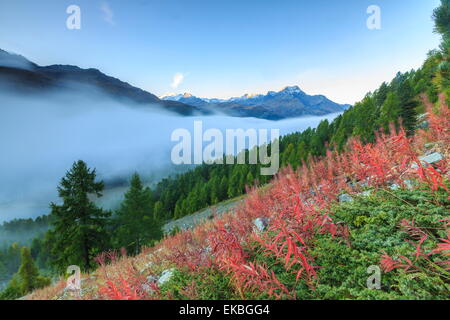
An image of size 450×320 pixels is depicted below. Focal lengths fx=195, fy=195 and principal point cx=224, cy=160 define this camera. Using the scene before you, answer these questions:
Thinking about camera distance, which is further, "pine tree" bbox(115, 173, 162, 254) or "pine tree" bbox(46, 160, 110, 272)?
"pine tree" bbox(115, 173, 162, 254)

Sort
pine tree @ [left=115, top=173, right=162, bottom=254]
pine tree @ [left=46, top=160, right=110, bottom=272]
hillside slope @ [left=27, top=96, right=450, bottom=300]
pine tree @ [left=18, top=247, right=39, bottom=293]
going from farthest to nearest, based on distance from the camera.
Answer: pine tree @ [left=18, top=247, right=39, bottom=293] → pine tree @ [left=115, top=173, right=162, bottom=254] → pine tree @ [left=46, top=160, right=110, bottom=272] → hillside slope @ [left=27, top=96, right=450, bottom=300]

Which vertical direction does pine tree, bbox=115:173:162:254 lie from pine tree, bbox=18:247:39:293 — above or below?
above

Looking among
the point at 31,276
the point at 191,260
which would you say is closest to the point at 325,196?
the point at 191,260

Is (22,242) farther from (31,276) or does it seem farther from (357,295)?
(357,295)

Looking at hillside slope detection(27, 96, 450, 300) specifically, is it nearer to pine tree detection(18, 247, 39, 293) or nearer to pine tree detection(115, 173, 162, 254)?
pine tree detection(115, 173, 162, 254)

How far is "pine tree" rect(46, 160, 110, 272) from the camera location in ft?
46.4

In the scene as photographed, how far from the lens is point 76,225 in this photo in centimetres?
1438

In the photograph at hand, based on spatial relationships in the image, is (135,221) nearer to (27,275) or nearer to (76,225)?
(76,225)

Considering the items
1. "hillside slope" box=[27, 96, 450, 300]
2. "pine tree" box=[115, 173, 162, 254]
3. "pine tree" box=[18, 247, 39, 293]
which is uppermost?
"hillside slope" box=[27, 96, 450, 300]

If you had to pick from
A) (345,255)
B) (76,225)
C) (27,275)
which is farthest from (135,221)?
(345,255)

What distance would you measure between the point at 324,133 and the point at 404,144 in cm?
5581

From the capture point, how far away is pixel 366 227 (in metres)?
2.52

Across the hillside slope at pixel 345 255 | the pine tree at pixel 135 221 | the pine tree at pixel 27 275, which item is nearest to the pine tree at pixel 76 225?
the pine tree at pixel 135 221

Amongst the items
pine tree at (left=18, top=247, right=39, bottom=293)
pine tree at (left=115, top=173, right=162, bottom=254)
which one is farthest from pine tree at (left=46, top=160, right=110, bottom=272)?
pine tree at (left=18, top=247, right=39, bottom=293)
